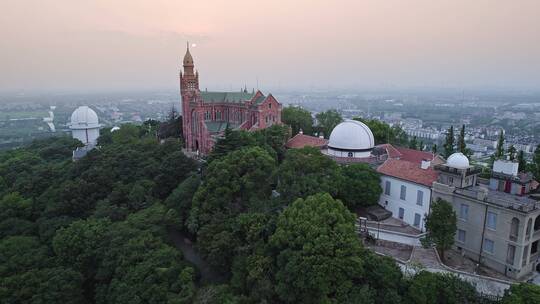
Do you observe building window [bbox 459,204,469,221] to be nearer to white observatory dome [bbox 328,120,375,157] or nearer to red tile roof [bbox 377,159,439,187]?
red tile roof [bbox 377,159,439,187]

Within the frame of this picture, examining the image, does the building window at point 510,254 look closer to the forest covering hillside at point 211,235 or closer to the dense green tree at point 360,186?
the forest covering hillside at point 211,235

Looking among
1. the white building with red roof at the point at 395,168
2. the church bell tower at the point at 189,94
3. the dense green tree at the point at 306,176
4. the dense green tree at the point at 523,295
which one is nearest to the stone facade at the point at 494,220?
the white building with red roof at the point at 395,168

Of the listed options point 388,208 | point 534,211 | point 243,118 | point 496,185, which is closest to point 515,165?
point 496,185

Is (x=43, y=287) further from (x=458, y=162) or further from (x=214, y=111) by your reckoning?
(x=214, y=111)

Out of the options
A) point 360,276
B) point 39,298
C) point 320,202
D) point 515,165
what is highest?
point 515,165

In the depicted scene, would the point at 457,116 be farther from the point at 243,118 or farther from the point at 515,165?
the point at 515,165

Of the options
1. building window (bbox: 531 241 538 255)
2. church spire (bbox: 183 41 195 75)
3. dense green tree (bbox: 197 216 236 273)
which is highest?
church spire (bbox: 183 41 195 75)

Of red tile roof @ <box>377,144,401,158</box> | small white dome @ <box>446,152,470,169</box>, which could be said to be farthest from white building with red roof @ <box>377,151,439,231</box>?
red tile roof @ <box>377,144,401,158</box>

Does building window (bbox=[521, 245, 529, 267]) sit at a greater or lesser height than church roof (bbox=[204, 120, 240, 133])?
lesser
